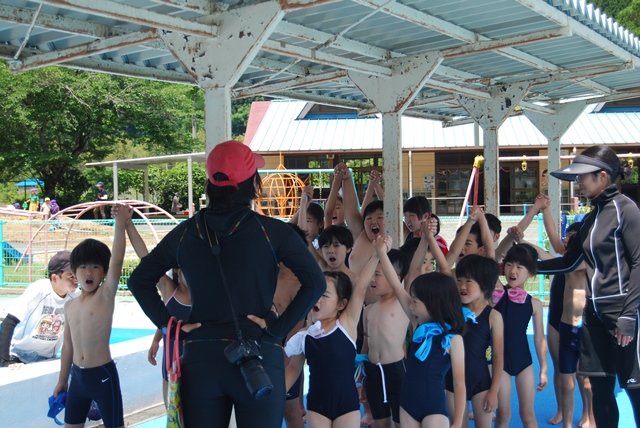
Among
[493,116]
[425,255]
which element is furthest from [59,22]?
[493,116]

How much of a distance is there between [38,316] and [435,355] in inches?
120

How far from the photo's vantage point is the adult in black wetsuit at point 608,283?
3961 millimetres

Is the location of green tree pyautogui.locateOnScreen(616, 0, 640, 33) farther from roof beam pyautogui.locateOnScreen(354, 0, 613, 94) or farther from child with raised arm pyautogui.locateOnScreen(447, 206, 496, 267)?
child with raised arm pyautogui.locateOnScreen(447, 206, 496, 267)

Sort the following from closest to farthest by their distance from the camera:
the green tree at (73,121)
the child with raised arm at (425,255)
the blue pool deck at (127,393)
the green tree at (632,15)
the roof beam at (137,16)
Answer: the roof beam at (137,16), the child with raised arm at (425,255), the blue pool deck at (127,393), the green tree at (73,121), the green tree at (632,15)

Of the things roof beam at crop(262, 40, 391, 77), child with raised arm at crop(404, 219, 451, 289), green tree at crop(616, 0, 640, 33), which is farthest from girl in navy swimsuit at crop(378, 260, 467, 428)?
green tree at crop(616, 0, 640, 33)

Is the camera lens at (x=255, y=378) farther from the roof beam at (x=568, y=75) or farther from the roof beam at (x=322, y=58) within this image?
the roof beam at (x=568, y=75)

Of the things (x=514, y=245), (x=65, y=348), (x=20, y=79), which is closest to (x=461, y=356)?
(x=514, y=245)

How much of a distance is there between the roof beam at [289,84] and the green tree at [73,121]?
66.6 ft

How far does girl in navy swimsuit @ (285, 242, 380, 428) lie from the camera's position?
12.9 ft

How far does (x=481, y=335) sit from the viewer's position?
14.5 feet

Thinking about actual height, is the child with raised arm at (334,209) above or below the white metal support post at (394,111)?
below

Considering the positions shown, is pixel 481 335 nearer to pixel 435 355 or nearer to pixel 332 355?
pixel 435 355

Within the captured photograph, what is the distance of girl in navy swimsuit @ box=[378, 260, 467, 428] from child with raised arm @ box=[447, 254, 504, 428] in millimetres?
518

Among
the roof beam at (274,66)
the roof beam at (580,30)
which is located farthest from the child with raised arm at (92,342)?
the roof beam at (580,30)
